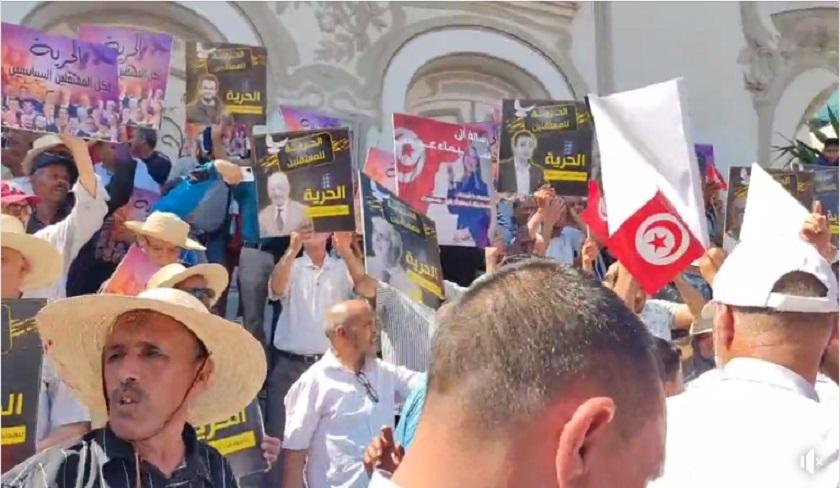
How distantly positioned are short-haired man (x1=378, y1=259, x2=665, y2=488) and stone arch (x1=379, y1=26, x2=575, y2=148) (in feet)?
30.4

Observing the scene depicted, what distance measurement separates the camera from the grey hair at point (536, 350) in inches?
45.2

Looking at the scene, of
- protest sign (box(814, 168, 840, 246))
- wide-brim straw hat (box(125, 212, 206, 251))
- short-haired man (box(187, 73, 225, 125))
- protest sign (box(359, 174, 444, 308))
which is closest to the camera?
wide-brim straw hat (box(125, 212, 206, 251))

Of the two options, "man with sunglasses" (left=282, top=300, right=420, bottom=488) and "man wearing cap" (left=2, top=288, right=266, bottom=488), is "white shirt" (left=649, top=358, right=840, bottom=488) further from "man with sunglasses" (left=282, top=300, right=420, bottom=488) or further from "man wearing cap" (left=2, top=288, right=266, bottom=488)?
"man with sunglasses" (left=282, top=300, right=420, bottom=488)

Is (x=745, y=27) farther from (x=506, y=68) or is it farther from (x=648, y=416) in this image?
(x=648, y=416)

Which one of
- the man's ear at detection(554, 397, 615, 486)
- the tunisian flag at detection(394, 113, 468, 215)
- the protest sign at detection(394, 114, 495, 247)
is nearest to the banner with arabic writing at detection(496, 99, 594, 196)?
the protest sign at detection(394, 114, 495, 247)

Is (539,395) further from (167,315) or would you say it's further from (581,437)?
(167,315)

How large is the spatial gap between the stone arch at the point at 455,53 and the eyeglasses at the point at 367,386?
5.93m

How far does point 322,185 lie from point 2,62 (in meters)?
1.53

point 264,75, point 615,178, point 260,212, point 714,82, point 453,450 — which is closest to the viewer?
point 453,450

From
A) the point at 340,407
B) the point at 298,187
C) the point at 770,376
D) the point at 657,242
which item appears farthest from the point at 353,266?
the point at 770,376

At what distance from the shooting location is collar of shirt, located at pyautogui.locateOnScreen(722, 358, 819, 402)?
229 centimetres

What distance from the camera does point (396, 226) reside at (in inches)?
212

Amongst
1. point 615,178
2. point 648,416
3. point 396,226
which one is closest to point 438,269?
point 396,226

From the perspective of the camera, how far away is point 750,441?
7.12 ft
